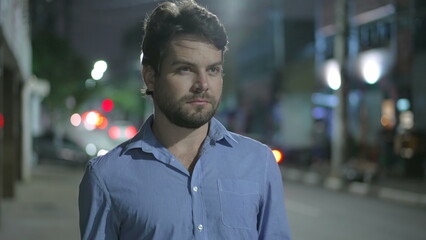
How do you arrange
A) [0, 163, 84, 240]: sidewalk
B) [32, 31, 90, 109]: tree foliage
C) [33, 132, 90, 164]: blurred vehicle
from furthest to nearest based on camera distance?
[32, 31, 90, 109]: tree foliage < [33, 132, 90, 164]: blurred vehicle < [0, 163, 84, 240]: sidewalk

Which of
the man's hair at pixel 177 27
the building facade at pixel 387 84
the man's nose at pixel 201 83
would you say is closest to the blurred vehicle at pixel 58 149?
the building facade at pixel 387 84

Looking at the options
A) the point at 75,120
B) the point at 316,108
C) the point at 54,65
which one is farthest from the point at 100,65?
the point at 75,120

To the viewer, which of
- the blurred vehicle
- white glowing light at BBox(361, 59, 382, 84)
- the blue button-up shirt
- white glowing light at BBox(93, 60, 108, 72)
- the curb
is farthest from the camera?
the blurred vehicle

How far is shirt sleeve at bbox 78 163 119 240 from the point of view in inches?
96.5

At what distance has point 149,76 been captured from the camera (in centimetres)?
262

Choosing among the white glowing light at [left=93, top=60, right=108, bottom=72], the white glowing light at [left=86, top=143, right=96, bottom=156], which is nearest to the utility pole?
the white glowing light at [left=93, top=60, right=108, bottom=72]

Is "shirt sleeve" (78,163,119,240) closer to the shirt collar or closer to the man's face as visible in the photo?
the shirt collar

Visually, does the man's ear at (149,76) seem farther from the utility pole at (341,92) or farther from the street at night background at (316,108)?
the utility pole at (341,92)

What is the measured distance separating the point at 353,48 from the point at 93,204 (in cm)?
3078

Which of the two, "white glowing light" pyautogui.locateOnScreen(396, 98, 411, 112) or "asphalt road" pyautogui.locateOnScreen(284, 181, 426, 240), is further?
"white glowing light" pyautogui.locateOnScreen(396, 98, 411, 112)

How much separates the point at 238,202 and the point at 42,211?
12.4m

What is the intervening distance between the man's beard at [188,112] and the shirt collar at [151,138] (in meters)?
0.10

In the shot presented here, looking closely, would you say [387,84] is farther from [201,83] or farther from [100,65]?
[201,83]

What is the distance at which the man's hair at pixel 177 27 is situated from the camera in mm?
2492
